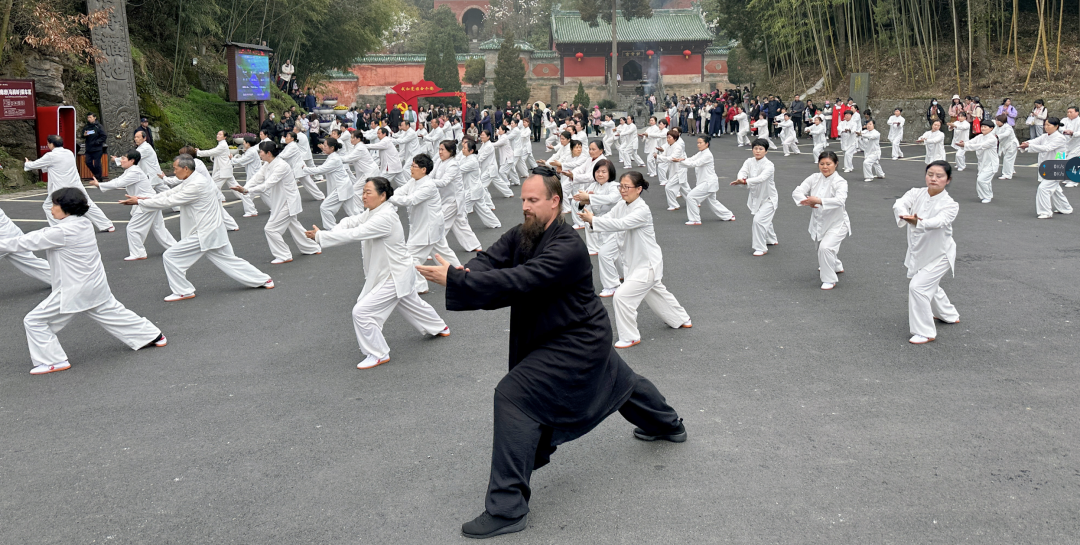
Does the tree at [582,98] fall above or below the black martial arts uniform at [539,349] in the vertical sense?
above

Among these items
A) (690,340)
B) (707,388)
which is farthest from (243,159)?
(707,388)

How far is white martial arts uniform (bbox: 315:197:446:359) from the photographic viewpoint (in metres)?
6.45

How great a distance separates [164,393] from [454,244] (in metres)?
6.31

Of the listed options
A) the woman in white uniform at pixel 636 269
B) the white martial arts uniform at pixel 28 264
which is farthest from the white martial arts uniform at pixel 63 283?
the woman in white uniform at pixel 636 269

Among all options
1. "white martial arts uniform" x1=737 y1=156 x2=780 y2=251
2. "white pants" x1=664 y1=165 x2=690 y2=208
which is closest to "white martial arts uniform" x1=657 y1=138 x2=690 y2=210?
"white pants" x1=664 y1=165 x2=690 y2=208

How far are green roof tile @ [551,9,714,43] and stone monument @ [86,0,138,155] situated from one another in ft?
125

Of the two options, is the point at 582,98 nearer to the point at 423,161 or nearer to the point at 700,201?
the point at 700,201

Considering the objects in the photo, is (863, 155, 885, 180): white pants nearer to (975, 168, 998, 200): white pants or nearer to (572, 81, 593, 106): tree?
(975, 168, 998, 200): white pants

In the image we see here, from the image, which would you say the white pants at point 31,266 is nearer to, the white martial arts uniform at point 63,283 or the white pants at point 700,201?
the white martial arts uniform at point 63,283

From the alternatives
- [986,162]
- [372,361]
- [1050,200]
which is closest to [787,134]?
[986,162]

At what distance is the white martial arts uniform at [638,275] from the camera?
22.5 ft

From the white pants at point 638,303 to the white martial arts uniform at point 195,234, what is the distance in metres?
4.30

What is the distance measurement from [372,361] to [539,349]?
2.75m

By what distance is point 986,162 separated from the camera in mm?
14812
